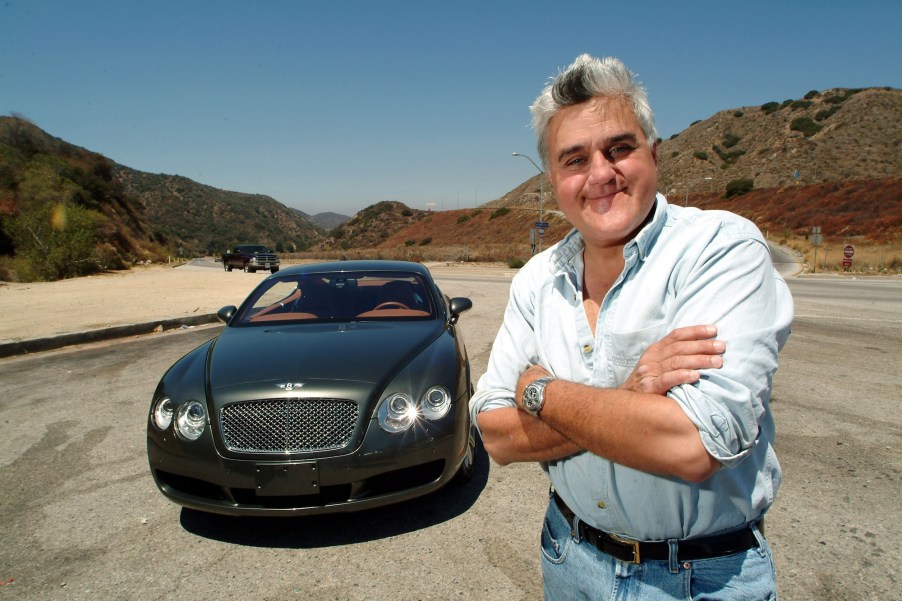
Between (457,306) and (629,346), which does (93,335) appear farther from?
(629,346)

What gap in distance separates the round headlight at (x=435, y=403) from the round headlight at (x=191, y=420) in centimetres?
119

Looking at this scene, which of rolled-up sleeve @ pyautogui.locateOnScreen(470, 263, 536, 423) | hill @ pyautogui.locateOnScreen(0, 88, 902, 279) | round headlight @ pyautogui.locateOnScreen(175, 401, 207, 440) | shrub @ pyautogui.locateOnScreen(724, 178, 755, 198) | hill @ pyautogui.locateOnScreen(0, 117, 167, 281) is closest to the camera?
rolled-up sleeve @ pyautogui.locateOnScreen(470, 263, 536, 423)

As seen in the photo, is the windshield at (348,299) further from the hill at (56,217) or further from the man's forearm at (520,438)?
the hill at (56,217)

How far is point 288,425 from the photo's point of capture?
302cm

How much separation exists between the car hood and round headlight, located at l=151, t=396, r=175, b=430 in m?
0.26

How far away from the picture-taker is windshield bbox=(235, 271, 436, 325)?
15.3 ft

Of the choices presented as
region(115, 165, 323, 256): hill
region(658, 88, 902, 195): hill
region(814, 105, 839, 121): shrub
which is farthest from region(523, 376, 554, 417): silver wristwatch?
region(115, 165, 323, 256): hill

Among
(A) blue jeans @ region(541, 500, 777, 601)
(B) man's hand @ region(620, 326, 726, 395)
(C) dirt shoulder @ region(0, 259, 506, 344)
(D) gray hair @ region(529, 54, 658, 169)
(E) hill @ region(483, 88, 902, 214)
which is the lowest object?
(C) dirt shoulder @ region(0, 259, 506, 344)

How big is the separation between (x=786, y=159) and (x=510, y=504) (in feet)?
273

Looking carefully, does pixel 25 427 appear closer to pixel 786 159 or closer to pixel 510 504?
pixel 510 504

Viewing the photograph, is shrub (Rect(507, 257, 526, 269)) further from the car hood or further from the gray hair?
the gray hair

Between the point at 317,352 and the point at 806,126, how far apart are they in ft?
296

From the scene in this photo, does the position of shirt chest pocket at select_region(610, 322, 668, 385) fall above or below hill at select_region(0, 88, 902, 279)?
below

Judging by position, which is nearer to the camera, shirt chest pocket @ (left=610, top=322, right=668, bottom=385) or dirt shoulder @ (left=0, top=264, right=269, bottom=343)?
shirt chest pocket @ (left=610, top=322, right=668, bottom=385)
